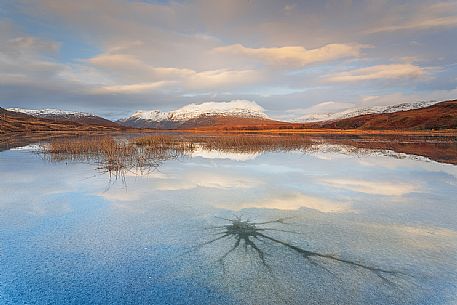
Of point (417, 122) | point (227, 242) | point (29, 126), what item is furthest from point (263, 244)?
point (29, 126)

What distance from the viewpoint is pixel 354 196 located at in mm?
8141

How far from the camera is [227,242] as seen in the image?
4938 mm

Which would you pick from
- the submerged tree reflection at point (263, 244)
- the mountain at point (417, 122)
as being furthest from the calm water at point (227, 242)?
the mountain at point (417, 122)

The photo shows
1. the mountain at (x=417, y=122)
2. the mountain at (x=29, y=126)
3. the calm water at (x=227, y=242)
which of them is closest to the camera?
the calm water at (x=227, y=242)

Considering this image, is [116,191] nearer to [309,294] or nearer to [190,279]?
[190,279]

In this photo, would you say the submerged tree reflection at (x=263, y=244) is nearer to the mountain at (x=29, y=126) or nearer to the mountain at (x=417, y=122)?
the mountain at (x=29, y=126)

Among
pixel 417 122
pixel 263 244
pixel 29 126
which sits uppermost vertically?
pixel 417 122

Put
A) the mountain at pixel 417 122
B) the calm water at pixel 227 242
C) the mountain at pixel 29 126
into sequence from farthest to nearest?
the mountain at pixel 417 122, the mountain at pixel 29 126, the calm water at pixel 227 242

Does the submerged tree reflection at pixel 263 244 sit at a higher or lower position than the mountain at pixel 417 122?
lower

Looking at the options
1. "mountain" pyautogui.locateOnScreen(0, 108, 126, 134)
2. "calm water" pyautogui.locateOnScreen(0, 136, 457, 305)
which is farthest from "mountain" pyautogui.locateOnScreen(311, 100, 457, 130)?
"mountain" pyautogui.locateOnScreen(0, 108, 126, 134)

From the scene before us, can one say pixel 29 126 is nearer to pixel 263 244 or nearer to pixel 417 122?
pixel 263 244

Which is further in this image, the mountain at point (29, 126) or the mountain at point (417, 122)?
the mountain at point (417, 122)

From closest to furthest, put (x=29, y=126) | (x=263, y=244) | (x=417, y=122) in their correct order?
(x=263, y=244) → (x=29, y=126) → (x=417, y=122)

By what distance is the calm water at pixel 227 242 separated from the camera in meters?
3.52
